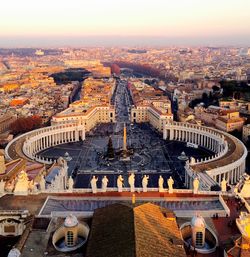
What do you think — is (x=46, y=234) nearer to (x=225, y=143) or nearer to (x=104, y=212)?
(x=104, y=212)

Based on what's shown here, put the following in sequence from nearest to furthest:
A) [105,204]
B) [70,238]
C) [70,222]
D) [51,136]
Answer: [70,222] < [70,238] < [105,204] < [51,136]

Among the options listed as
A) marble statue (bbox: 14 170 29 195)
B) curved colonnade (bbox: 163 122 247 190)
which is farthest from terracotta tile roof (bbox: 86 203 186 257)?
curved colonnade (bbox: 163 122 247 190)

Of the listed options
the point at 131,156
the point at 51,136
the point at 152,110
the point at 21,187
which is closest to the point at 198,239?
the point at 21,187

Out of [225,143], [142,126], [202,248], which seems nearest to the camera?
[202,248]

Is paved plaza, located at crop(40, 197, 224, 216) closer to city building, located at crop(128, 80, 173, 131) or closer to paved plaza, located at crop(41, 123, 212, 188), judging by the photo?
paved plaza, located at crop(41, 123, 212, 188)

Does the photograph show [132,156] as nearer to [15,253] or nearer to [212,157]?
[212,157]

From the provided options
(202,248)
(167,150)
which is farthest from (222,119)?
(202,248)

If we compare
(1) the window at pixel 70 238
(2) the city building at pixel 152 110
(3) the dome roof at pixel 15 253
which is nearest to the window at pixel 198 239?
(1) the window at pixel 70 238
